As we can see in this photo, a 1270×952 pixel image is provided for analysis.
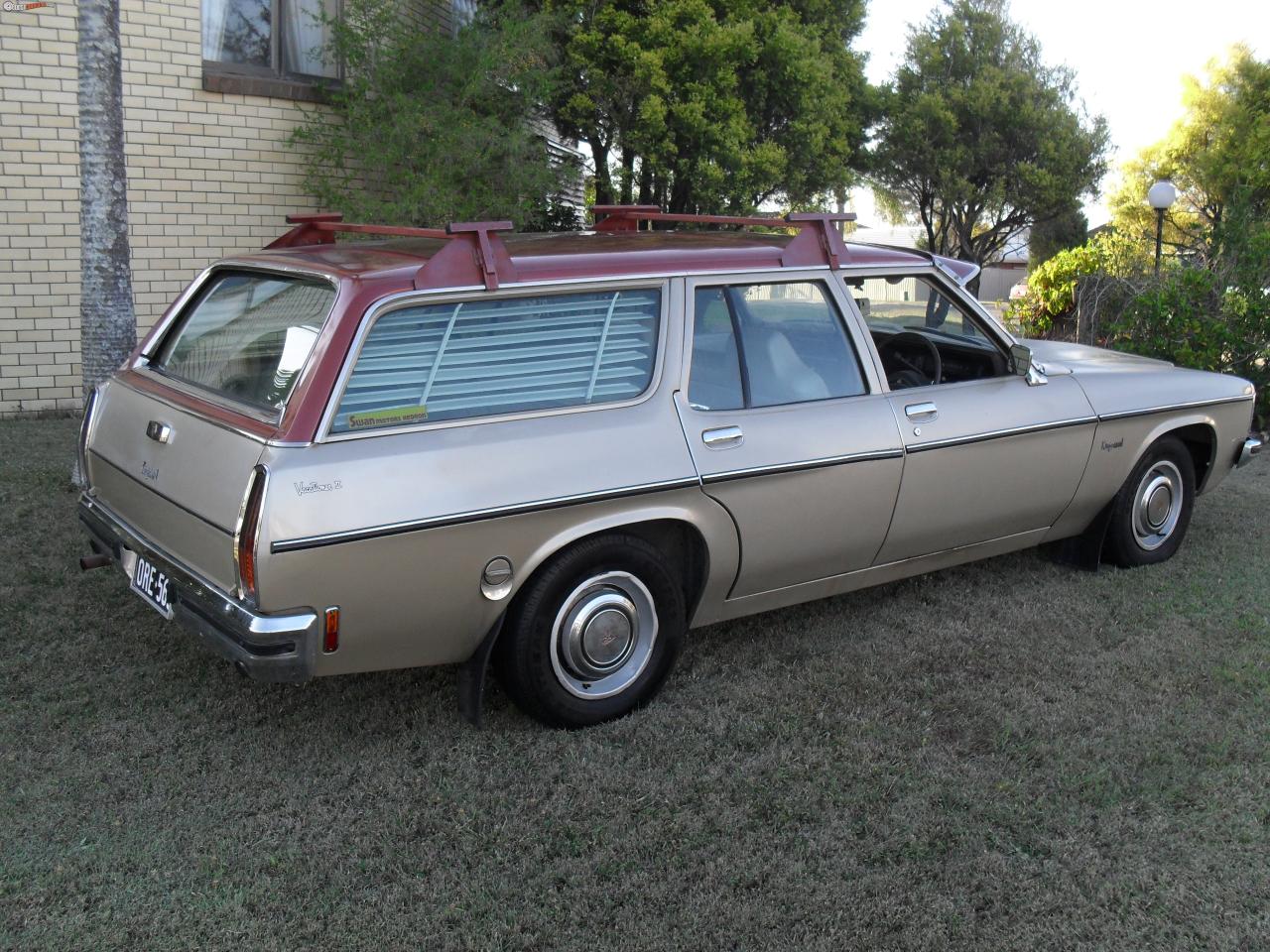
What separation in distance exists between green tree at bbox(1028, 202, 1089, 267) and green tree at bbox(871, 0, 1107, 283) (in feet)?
5.42

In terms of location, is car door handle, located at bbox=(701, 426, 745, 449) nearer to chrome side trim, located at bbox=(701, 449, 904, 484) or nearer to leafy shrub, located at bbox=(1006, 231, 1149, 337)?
chrome side trim, located at bbox=(701, 449, 904, 484)

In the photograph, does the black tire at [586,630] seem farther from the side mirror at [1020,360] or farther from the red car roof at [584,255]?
the side mirror at [1020,360]

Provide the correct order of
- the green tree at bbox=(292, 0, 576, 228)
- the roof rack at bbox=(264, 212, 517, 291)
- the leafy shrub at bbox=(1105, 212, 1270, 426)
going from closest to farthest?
the roof rack at bbox=(264, 212, 517, 291) → the green tree at bbox=(292, 0, 576, 228) → the leafy shrub at bbox=(1105, 212, 1270, 426)

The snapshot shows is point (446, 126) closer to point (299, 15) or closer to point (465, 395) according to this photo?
point (299, 15)

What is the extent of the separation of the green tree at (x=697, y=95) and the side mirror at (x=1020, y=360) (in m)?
7.65

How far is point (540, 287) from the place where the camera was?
370 cm

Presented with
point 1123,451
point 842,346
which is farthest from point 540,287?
point 1123,451

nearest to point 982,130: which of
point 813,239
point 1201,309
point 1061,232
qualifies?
point 1061,232

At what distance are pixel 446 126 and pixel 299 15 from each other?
71.5 inches

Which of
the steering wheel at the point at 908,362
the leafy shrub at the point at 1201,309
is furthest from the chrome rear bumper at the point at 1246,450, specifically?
the leafy shrub at the point at 1201,309

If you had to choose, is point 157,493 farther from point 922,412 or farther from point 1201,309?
point 1201,309

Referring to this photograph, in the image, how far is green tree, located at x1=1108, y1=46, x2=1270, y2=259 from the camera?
1118 inches

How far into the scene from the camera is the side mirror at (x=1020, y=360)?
188 inches

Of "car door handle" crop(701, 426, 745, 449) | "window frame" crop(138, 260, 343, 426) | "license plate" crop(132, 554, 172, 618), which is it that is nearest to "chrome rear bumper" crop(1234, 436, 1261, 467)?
"car door handle" crop(701, 426, 745, 449)
